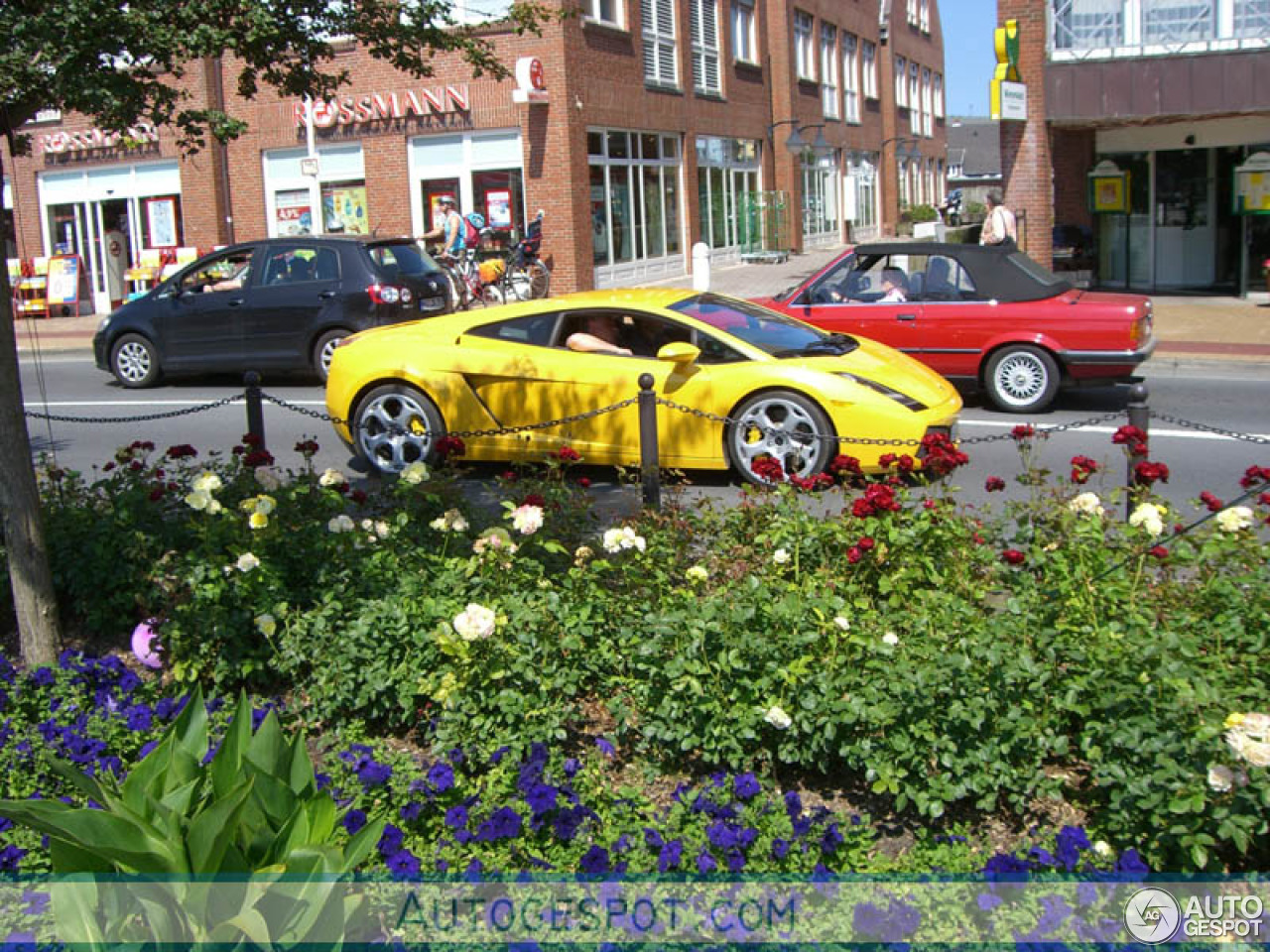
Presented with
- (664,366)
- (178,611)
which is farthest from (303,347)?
(178,611)

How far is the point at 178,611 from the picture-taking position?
5.27 metres

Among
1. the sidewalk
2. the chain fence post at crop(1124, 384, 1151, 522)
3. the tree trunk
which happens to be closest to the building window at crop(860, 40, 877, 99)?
the sidewalk

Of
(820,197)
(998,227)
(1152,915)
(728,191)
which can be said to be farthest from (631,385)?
(820,197)

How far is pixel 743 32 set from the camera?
109 ft

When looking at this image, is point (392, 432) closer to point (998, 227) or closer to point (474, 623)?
point (474, 623)

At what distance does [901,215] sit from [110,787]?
1800 inches

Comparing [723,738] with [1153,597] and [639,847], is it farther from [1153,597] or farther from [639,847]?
[1153,597]

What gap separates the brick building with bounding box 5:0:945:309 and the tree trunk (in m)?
16.1

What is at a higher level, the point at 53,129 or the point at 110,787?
the point at 53,129

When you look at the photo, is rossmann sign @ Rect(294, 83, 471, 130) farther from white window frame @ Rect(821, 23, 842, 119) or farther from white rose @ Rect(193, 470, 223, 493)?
white rose @ Rect(193, 470, 223, 493)

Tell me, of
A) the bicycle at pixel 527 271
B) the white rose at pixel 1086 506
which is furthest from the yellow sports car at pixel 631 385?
the bicycle at pixel 527 271

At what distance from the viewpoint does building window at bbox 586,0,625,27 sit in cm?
2538

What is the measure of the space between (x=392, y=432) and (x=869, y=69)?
39286 millimetres

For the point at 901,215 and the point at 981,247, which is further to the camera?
the point at 901,215
